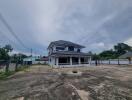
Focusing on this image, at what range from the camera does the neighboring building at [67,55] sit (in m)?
28.8

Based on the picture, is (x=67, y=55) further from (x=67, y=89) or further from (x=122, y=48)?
(x=122, y=48)

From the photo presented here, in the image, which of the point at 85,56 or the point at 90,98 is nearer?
the point at 90,98

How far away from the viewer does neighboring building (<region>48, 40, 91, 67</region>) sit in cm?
2878

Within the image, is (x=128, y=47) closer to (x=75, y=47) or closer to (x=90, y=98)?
(x=75, y=47)

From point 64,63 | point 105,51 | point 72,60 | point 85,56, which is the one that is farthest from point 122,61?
point 105,51

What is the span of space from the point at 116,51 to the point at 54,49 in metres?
52.7

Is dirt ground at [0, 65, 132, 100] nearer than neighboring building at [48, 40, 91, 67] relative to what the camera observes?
Yes

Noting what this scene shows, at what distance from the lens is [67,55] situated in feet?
94.2

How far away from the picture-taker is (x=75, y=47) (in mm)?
33469

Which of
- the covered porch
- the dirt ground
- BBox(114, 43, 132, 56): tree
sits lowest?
the dirt ground

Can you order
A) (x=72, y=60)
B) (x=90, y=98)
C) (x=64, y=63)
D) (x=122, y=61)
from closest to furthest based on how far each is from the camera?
1. (x=90, y=98)
2. (x=64, y=63)
3. (x=72, y=60)
4. (x=122, y=61)

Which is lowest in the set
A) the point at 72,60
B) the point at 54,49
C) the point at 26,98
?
the point at 26,98

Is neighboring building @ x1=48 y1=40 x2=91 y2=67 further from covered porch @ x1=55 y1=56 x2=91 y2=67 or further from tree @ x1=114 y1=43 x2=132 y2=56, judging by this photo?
tree @ x1=114 y1=43 x2=132 y2=56

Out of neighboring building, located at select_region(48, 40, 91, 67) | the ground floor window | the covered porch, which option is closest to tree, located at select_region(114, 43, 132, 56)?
the covered porch
